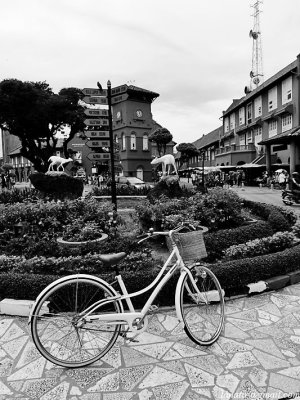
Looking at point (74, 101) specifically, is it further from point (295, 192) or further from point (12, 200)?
point (295, 192)

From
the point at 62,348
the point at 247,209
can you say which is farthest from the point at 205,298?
the point at 247,209

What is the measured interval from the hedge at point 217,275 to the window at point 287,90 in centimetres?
2937

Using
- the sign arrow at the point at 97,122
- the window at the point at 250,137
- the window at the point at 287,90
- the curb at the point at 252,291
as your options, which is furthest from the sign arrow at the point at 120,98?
the window at the point at 250,137

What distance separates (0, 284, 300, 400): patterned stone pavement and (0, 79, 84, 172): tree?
29.0 metres

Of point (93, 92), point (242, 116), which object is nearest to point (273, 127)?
point (242, 116)

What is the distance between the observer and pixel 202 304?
3.67 meters

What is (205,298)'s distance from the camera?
3693mm

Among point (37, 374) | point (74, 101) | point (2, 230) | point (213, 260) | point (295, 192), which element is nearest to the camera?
point (37, 374)

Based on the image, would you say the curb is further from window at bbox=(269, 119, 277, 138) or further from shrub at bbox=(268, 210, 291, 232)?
window at bbox=(269, 119, 277, 138)

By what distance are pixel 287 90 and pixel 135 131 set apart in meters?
15.6

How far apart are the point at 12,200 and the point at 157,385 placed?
38.7 feet

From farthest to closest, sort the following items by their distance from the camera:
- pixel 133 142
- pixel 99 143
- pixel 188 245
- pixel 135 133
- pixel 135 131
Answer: pixel 133 142 → pixel 135 133 → pixel 135 131 → pixel 99 143 → pixel 188 245

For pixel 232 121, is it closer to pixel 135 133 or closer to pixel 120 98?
pixel 135 133

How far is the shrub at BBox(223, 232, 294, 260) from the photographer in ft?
18.0
